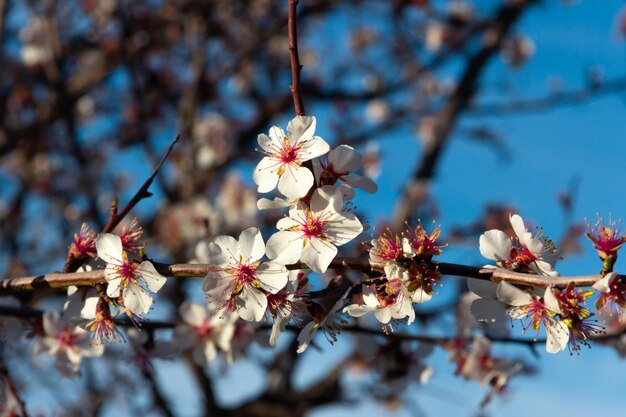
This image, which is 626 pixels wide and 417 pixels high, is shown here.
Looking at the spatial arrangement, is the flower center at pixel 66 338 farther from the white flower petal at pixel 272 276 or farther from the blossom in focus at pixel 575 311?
the blossom in focus at pixel 575 311

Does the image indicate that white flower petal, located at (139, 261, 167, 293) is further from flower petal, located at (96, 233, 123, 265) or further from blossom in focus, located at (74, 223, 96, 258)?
blossom in focus, located at (74, 223, 96, 258)

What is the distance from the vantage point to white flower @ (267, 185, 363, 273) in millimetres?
1365

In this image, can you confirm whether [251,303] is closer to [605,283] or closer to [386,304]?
[386,304]

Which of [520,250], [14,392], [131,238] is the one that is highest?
[520,250]

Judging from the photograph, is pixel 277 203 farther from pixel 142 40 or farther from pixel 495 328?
pixel 142 40

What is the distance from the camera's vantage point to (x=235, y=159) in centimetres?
542

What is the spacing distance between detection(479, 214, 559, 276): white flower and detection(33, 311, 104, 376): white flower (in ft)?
3.90

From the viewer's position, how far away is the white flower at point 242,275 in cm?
142

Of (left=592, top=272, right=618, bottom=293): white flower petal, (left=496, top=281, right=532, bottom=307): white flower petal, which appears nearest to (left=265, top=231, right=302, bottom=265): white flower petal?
(left=496, top=281, right=532, bottom=307): white flower petal

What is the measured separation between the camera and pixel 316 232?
1.38 metres

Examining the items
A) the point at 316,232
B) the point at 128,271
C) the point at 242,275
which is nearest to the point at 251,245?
the point at 242,275

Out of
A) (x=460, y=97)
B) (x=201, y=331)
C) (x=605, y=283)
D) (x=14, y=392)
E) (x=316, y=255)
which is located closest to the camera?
(x=605, y=283)

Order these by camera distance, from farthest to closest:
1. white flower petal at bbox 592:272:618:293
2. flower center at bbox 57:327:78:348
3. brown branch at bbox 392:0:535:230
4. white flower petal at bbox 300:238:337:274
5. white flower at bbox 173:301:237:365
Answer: brown branch at bbox 392:0:535:230 < white flower at bbox 173:301:237:365 < flower center at bbox 57:327:78:348 < white flower petal at bbox 300:238:337:274 < white flower petal at bbox 592:272:618:293

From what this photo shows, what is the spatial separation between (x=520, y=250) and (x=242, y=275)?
65 cm
